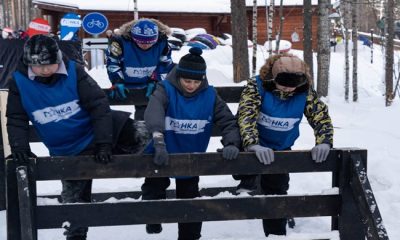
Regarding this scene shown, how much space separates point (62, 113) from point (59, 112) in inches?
0.9

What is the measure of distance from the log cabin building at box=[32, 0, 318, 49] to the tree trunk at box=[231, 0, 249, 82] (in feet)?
50.1

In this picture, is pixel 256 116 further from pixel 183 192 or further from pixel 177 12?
pixel 177 12

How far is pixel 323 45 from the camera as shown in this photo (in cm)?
1587

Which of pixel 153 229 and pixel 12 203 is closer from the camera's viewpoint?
pixel 12 203

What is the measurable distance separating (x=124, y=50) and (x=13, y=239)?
253 cm

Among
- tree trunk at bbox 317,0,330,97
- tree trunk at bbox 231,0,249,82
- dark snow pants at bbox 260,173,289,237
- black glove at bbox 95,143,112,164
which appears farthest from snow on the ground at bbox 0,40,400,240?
tree trunk at bbox 231,0,249,82

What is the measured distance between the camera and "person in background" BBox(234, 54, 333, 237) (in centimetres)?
394

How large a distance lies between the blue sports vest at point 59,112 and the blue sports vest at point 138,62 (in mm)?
1587

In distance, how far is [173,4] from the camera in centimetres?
3384

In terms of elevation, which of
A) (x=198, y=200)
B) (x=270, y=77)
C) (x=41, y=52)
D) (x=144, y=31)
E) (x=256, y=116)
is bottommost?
(x=198, y=200)

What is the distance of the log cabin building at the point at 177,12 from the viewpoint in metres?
31.1

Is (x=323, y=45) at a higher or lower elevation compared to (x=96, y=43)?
lower

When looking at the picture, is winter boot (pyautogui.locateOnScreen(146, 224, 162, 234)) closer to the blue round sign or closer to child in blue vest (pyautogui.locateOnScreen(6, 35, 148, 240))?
child in blue vest (pyautogui.locateOnScreen(6, 35, 148, 240))

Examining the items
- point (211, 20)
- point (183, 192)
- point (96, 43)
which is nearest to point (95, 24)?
point (96, 43)
